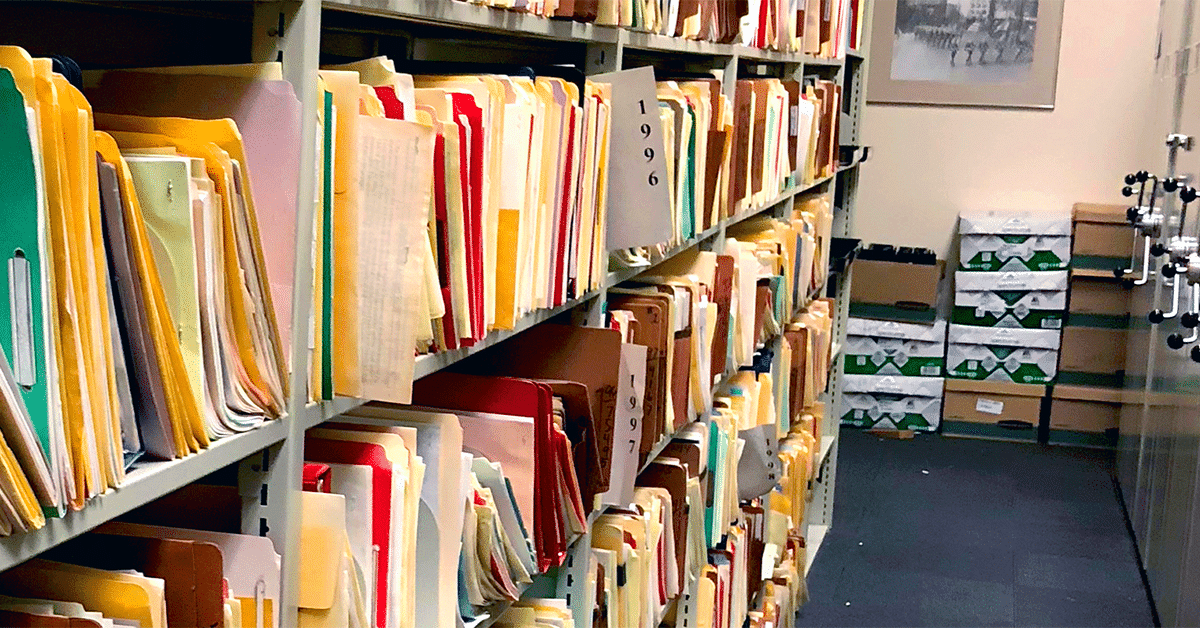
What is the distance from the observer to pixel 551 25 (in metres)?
1.70

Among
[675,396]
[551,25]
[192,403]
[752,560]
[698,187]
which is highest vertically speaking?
[551,25]

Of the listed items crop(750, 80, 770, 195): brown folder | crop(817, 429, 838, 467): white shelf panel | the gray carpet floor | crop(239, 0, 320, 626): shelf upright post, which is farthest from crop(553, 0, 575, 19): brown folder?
crop(817, 429, 838, 467): white shelf panel

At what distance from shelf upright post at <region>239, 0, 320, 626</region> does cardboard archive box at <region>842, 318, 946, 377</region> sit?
5203mm

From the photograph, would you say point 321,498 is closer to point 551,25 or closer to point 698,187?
point 551,25

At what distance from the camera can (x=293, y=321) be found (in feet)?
3.66

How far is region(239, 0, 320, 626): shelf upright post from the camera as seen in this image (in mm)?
1090

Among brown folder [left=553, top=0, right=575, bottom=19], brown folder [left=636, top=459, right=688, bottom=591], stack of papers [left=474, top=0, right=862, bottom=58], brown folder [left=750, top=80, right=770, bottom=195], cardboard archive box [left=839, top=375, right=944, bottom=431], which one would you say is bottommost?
cardboard archive box [left=839, top=375, right=944, bottom=431]

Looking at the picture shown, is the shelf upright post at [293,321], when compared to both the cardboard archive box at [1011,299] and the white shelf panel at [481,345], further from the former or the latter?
the cardboard archive box at [1011,299]

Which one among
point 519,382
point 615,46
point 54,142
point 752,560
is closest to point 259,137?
point 54,142

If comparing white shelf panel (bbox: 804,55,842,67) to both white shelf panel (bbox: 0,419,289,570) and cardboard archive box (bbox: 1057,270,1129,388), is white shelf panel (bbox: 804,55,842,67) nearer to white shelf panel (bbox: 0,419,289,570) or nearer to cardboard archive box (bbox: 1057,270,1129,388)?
cardboard archive box (bbox: 1057,270,1129,388)

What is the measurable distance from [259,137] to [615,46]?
0.97 m

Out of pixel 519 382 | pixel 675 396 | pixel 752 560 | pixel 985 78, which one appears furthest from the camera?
pixel 985 78

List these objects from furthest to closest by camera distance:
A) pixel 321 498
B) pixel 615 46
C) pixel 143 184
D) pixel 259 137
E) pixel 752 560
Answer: pixel 752 560
pixel 615 46
pixel 321 498
pixel 259 137
pixel 143 184

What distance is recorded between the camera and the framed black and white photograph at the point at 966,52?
630 cm
